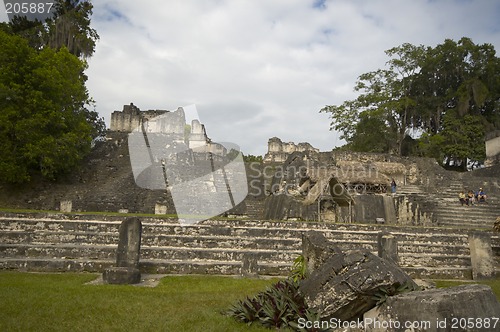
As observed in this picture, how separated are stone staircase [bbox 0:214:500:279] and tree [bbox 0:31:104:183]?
8655mm

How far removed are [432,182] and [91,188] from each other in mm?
22038

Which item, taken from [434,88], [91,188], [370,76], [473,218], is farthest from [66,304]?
[434,88]

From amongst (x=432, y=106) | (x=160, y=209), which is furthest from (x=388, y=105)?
(x=160, y=209)

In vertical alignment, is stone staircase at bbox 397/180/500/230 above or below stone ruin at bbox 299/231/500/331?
above

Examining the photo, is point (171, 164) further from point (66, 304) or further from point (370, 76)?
point (370, 76)

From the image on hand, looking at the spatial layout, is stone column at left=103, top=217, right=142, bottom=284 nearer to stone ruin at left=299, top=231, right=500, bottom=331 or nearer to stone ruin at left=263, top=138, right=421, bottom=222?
stone ruin at left=299, top=231, right=500, bottom=331

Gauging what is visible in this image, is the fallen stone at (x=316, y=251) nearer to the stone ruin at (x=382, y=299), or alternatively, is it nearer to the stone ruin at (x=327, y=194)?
the stone ruin at (x=382, y=299)

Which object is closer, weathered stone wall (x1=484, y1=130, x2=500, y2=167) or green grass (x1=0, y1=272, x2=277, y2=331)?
green grass (x1=0, y1=272, x2=277, y2=331)

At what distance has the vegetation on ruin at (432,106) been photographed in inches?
1346

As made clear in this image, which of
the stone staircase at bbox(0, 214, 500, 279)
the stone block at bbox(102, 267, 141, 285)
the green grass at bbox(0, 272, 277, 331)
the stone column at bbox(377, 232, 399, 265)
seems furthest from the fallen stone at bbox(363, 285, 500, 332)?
the stone column at bbox(377, 232, 399, 265)

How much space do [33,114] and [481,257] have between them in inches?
774

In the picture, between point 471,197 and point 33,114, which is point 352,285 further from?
point 471,197

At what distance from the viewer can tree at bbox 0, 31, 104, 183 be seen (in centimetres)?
1845

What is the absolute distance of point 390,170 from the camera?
28.3m
